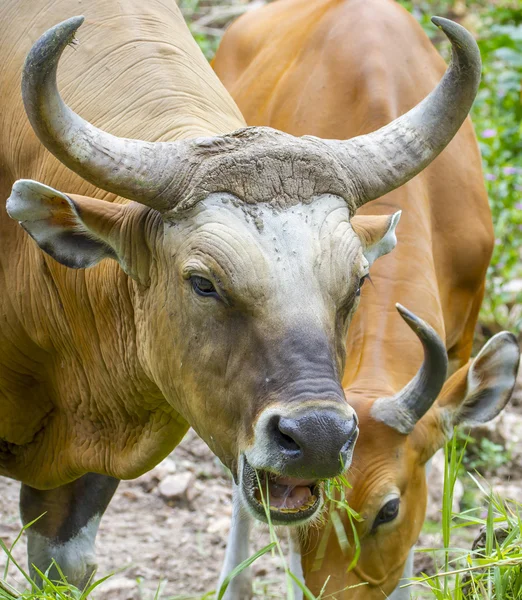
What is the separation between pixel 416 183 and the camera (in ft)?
18.0

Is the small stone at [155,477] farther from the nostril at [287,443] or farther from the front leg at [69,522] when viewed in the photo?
the nostril at [287,443]

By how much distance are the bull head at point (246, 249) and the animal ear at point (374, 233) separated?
6 centimetres

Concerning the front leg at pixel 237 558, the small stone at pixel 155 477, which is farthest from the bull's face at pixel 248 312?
the small stone at pixel 155 477

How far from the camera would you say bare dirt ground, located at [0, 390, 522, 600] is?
5773 millimetres

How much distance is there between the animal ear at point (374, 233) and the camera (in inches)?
155

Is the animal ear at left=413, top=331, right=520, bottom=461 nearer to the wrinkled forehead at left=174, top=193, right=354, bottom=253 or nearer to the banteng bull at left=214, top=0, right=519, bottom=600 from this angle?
the banteng bull at left=214, top=0, right=519, bottom=600

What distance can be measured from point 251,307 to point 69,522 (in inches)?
85.4

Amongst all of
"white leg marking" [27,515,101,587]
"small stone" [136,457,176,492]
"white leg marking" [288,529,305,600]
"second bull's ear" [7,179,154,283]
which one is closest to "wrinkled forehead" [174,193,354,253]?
"second bull's ear" [7,179,154,283]

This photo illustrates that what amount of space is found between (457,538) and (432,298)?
1756 millimetres

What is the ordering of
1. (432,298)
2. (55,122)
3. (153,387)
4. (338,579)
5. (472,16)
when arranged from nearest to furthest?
(55,122) → (153,387) → (338,579) → (432,298) → (472,16)

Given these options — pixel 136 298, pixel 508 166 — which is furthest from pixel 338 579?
pixel 508 166

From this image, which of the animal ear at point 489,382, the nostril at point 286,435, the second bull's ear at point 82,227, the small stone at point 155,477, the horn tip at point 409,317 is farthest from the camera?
the small stone at point 155,477

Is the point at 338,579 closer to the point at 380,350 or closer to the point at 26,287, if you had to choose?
the point at 380,350

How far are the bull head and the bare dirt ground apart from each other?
222cm
